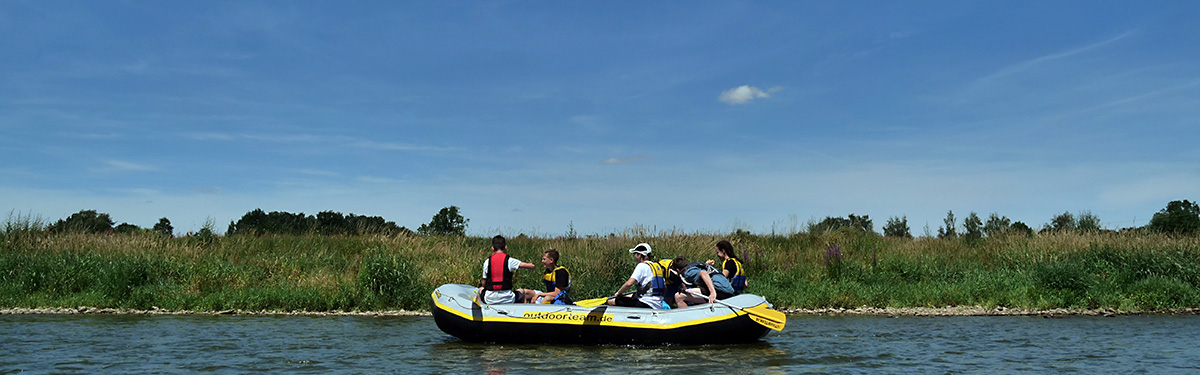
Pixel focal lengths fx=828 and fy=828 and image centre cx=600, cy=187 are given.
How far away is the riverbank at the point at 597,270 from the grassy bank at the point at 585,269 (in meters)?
0.05

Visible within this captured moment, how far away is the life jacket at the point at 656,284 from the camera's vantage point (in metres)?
13.6

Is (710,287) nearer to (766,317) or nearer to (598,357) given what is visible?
(766,317)

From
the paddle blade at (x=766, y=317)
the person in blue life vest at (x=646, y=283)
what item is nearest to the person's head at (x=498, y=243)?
the person in blue life vest at (x=646, y=283)

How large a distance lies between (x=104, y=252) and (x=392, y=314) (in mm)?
10778

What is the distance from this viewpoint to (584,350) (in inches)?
505

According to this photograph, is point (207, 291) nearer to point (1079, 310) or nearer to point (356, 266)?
point (356, 266)

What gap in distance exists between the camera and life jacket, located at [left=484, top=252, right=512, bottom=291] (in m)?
13.9

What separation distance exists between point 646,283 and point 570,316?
1374 millimetres

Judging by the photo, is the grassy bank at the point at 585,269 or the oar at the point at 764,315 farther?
the grassy bank at the point at 585,269

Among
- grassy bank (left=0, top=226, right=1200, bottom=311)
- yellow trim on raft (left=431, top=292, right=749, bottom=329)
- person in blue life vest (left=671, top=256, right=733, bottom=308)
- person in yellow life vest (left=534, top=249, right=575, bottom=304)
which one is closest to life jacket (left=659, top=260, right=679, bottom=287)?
person in blue life vest (left=671, top=256, right=733, bottom=308)

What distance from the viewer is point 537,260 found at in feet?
79.6

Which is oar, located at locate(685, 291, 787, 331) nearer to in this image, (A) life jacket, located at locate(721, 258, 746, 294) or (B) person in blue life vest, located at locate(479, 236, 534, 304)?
(A) life jacket, located at locate(721, 258, 746, 294)

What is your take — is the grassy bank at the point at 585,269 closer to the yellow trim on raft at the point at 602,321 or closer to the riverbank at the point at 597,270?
the riverbank at the point at 597,270

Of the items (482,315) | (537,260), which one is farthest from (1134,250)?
(482,315)
